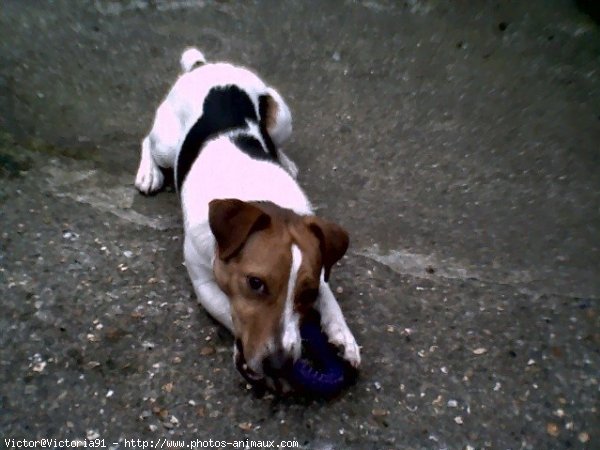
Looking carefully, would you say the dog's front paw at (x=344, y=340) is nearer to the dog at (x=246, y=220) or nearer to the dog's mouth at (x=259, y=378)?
the dog at (x=246, y=220)

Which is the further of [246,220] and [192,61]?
[192,61]

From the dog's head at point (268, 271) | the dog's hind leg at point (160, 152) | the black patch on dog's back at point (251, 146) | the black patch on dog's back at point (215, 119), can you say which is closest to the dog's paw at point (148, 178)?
the dog's hind leg at point (160, 152)

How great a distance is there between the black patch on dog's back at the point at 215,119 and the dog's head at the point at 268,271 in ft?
3.54

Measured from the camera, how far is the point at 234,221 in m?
2.65

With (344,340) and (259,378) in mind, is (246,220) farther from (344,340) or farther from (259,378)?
(344,340)

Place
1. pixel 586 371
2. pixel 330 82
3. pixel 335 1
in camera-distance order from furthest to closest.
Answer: pixel 335 1, pixel 330 82, pixel 586 371

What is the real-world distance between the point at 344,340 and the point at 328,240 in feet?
1.87

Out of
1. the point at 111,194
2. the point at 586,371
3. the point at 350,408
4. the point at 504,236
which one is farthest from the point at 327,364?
the point at 111,194

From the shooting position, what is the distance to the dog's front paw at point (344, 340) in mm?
2936

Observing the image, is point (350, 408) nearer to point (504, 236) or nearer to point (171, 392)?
point (171, 392)

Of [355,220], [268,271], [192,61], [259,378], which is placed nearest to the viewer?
[268,271]

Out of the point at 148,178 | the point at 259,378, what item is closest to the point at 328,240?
the point at 259,378

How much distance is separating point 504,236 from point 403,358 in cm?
131

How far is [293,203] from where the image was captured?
3260 millimetres
